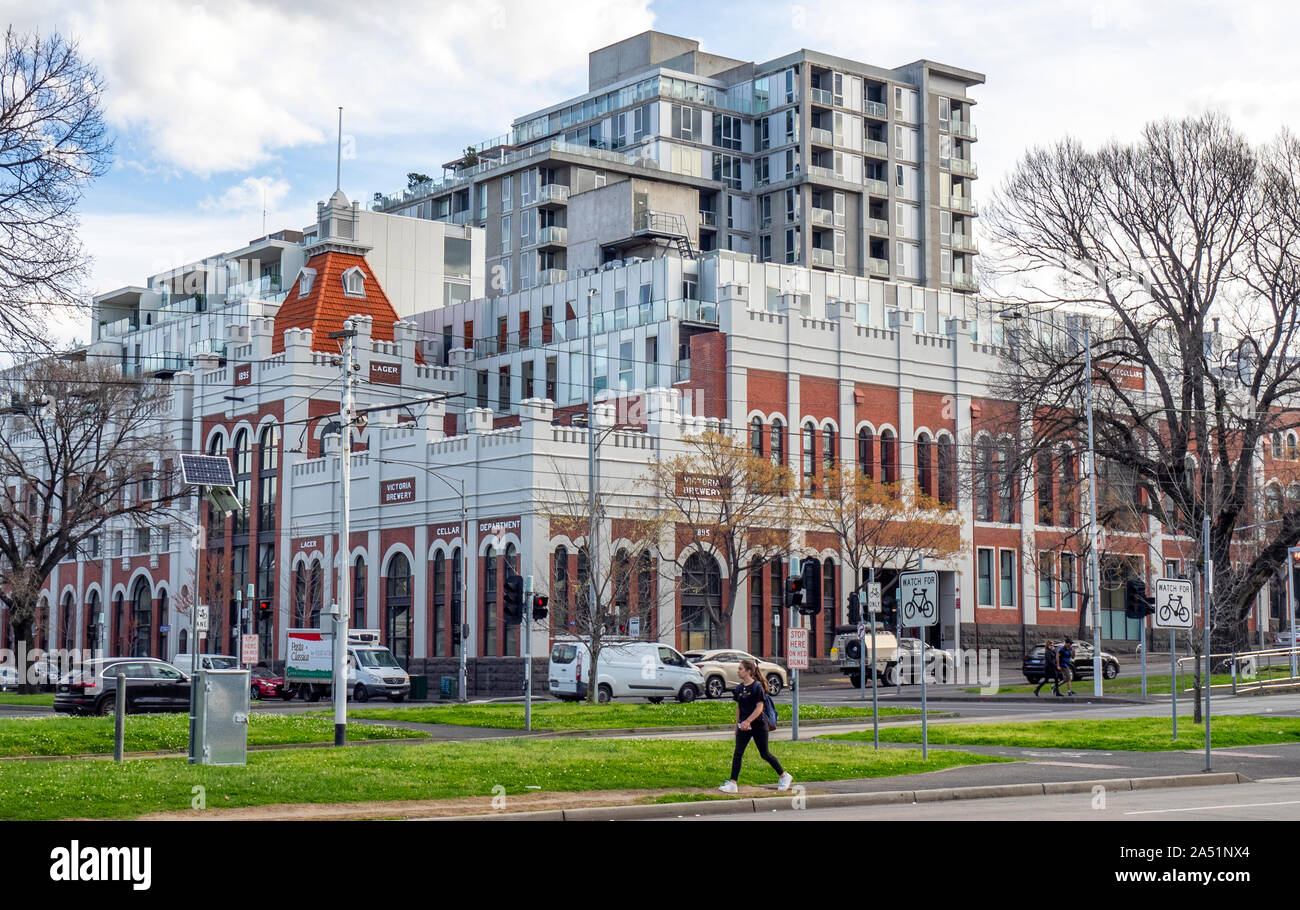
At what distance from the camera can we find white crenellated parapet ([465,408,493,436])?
6150 cm

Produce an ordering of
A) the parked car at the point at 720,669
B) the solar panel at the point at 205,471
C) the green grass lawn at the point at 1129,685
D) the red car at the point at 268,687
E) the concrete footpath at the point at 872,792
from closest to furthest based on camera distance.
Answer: the concrete footpath at the point at 872,792, the solar panel at the point at 205,471, the parked car at the point at 720,669, the green grass lawn at the point at 1129,685, the red car at the point at 268,687

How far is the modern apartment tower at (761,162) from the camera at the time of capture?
355 feet

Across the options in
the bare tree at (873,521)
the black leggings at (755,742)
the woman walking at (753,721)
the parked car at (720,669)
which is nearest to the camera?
the black leggings at (755,742)

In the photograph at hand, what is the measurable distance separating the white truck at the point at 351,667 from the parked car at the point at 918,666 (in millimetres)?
16911

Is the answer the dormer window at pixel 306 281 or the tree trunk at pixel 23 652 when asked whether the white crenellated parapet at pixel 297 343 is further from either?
the tree trunk at pixel 23 652

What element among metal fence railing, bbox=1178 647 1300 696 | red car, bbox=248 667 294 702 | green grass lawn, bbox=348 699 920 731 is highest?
metal fence railing, bbox=1178 647 1300 696

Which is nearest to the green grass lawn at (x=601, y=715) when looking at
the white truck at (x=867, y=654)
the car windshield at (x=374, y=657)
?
the car windshield at (x=374, y=657)

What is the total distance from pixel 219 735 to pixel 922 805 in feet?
30.8

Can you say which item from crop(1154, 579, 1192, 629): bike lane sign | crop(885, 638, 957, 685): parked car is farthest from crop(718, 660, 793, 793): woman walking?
crop(885, 638, 957, 685): parked car

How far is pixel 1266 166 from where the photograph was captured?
49.6 meters

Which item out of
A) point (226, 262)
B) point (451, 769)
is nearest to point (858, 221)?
point (226, 262)

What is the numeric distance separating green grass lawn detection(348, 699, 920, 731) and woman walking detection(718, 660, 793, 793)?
14036 mm

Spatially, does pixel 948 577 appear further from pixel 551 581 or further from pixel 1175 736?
pixel 1175 736

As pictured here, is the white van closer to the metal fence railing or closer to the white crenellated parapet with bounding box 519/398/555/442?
the white crenellated parapet with bounding box 519/398/555/442
